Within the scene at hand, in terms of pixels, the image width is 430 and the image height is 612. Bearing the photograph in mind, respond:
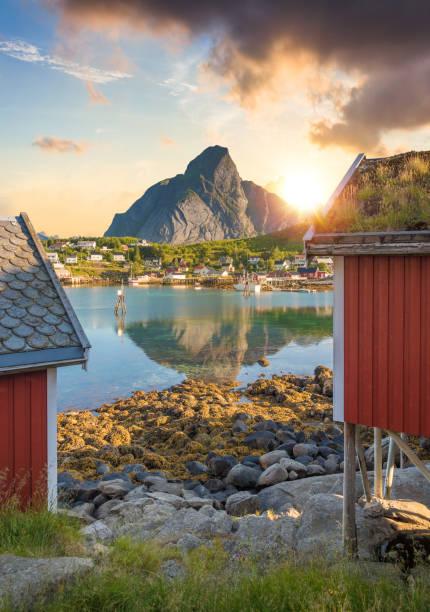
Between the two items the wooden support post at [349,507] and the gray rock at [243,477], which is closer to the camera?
the wooden support post at [349,507]

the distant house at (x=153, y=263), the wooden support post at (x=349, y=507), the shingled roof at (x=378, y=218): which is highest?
the distant house at (x=153, y=263)

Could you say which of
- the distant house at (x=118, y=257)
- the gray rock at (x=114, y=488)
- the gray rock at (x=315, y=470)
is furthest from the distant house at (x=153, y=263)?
the gray rock at (x=114, y=488)

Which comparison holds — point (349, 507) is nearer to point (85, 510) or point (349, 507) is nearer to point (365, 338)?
point (365, 338)

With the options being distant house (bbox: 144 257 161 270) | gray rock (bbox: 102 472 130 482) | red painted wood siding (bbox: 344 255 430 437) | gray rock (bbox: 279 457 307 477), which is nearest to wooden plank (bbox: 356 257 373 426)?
red painted wood siding (bbox: 344 255 430 437)

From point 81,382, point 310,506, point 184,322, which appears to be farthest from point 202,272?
point 310,506

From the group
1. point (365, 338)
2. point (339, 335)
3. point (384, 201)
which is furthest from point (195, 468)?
point (384, 201)

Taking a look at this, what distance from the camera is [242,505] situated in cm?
793

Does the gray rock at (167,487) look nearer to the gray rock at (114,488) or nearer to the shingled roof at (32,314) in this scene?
the gray rock at (114,488)

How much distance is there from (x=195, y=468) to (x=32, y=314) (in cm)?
652

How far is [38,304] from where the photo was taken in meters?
5.74

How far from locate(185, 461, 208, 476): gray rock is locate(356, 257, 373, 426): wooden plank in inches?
244

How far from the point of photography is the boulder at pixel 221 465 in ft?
33.6

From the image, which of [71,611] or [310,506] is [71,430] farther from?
[71,611]

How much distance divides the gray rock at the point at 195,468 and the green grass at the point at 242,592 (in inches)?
241
